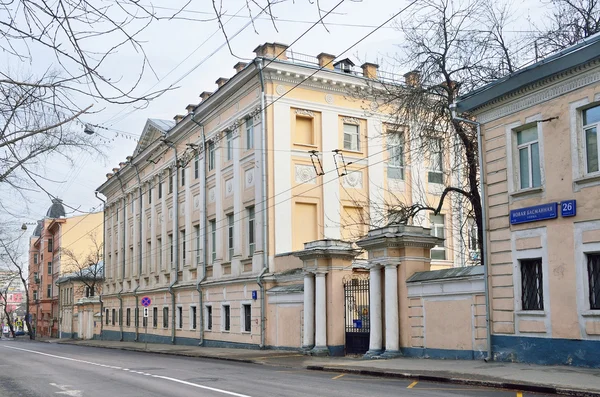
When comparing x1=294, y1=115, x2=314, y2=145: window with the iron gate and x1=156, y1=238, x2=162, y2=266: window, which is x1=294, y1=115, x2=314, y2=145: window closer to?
the iron gate

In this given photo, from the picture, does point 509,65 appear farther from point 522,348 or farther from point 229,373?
point 229,373

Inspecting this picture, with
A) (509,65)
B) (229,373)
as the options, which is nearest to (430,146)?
(509,65)

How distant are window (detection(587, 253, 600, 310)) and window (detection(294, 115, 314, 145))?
1723 centimetres

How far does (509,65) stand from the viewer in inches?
857

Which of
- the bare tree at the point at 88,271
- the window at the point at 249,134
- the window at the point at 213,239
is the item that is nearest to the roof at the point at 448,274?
the window at the point at 249,134

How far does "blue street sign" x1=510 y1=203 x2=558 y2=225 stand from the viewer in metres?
15.7

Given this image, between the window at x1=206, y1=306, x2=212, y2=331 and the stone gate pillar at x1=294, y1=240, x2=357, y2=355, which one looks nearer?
the stone gate pillar at x1=294, y1=240, x2=357, y2=355

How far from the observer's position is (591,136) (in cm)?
1527

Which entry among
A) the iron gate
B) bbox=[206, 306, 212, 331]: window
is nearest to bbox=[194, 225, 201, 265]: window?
bbox=[206, 306, 212, 331]: window

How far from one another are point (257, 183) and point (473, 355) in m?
14.5

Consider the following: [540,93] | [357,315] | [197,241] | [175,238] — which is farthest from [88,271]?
[540,93]

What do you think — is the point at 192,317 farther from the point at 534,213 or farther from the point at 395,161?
the point at 534,213

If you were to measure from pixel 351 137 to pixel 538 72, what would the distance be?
637 inches

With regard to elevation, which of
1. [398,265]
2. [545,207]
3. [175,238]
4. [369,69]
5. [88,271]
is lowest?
[398,265]
